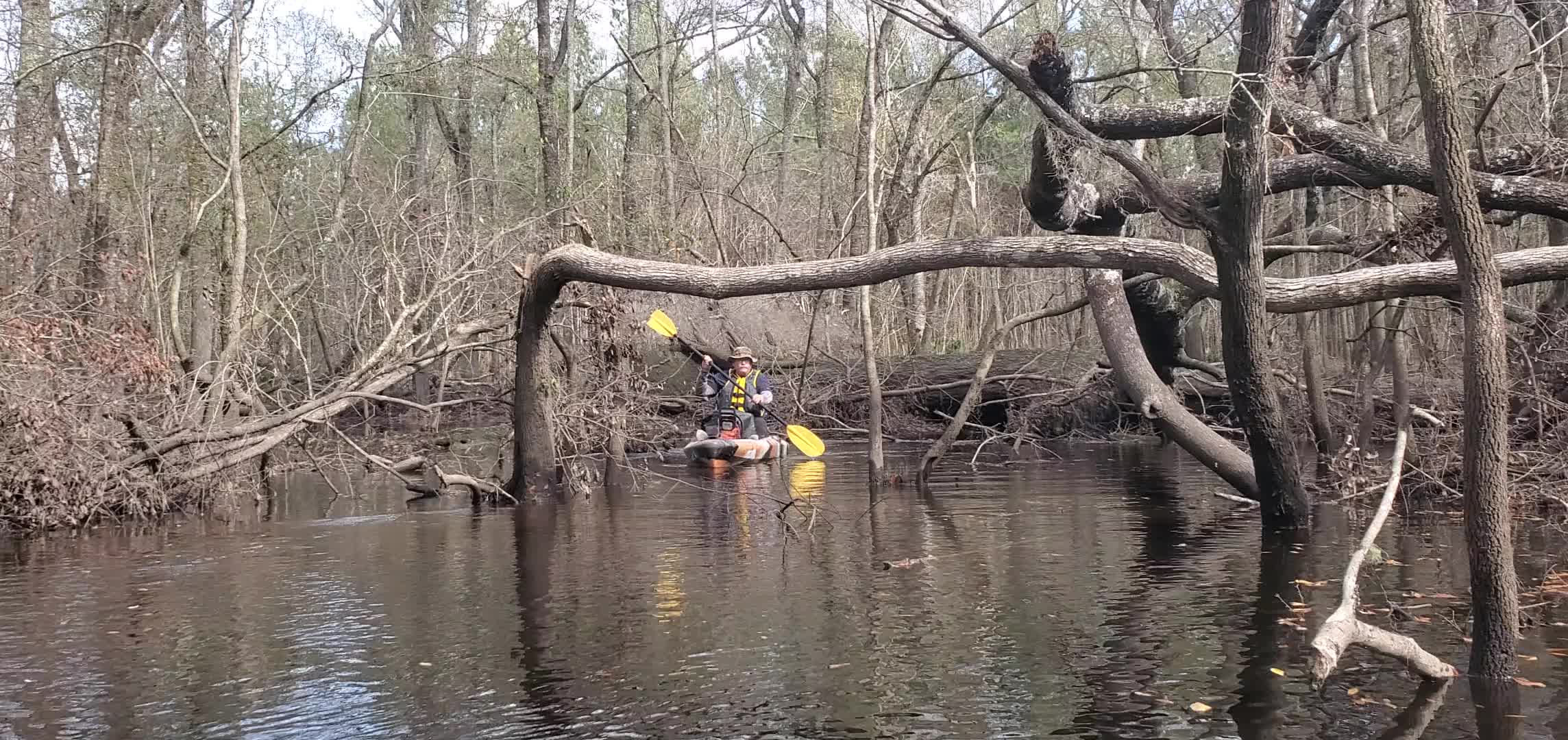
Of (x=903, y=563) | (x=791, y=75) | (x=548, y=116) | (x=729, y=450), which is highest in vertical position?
(x=791, y=75)

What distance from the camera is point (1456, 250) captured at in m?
5.79

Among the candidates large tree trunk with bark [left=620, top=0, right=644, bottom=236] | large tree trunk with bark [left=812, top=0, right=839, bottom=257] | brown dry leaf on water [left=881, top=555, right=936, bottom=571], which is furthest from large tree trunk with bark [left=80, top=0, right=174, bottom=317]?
large tree trunk with bark [left=812, top=0, right=839, bottom=257]

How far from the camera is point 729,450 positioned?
1892cm

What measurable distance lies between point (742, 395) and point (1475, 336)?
14.0m

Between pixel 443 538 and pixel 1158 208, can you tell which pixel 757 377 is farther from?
pixel 1158 208

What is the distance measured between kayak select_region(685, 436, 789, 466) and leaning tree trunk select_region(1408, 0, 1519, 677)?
44.6ft

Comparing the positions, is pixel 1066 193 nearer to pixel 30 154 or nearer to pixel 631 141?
pixel 30 154

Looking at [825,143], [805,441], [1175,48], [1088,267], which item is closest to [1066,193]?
[1175,48]

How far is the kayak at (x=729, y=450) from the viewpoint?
18.9 m

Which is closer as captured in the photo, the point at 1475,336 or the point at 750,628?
the point at 1475,336

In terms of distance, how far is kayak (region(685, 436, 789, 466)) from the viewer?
62.1 ft

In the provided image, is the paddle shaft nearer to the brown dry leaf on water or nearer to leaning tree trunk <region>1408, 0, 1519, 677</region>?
the brown dry leaf on water

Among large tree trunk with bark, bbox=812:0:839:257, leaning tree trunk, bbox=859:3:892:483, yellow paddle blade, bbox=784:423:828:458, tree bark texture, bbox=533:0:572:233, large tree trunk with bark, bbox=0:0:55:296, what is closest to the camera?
large tree trunk with bark, bbox=0:0:55:296

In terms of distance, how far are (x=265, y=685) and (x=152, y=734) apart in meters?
0.88
